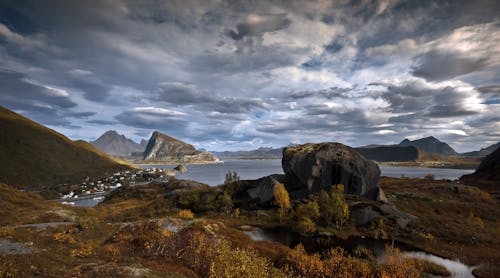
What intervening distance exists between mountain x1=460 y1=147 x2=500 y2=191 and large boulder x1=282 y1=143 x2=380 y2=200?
87.2 meters

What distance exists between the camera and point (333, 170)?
76.6m

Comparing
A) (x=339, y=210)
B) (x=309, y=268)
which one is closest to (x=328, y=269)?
(x=309, y=268)

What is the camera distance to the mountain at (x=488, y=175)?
416 feet

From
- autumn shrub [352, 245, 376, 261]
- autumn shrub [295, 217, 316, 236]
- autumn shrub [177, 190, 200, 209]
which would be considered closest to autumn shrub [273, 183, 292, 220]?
autumn shrub [295, 217, 316, 236]

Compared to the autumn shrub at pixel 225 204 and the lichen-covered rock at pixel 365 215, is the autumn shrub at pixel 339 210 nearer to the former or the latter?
the lichen-covered rock at pixel 365 215

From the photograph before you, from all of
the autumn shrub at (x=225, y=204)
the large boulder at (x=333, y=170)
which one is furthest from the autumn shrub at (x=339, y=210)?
the autumn shrub at (x=225, y=204)

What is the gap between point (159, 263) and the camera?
20.1 m

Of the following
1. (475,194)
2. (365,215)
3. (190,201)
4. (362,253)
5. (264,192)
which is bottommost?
(362,253)

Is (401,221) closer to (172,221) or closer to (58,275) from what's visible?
(172,221)

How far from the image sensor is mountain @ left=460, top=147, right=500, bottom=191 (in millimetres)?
126756

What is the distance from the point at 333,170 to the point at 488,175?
133105mm

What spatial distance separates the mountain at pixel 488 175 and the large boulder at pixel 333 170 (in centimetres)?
8725

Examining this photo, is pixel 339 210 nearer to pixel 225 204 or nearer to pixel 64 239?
pixel 225 204

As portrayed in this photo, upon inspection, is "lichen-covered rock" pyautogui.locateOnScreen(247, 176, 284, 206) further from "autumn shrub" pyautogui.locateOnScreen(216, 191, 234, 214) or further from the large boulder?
the large boulder
